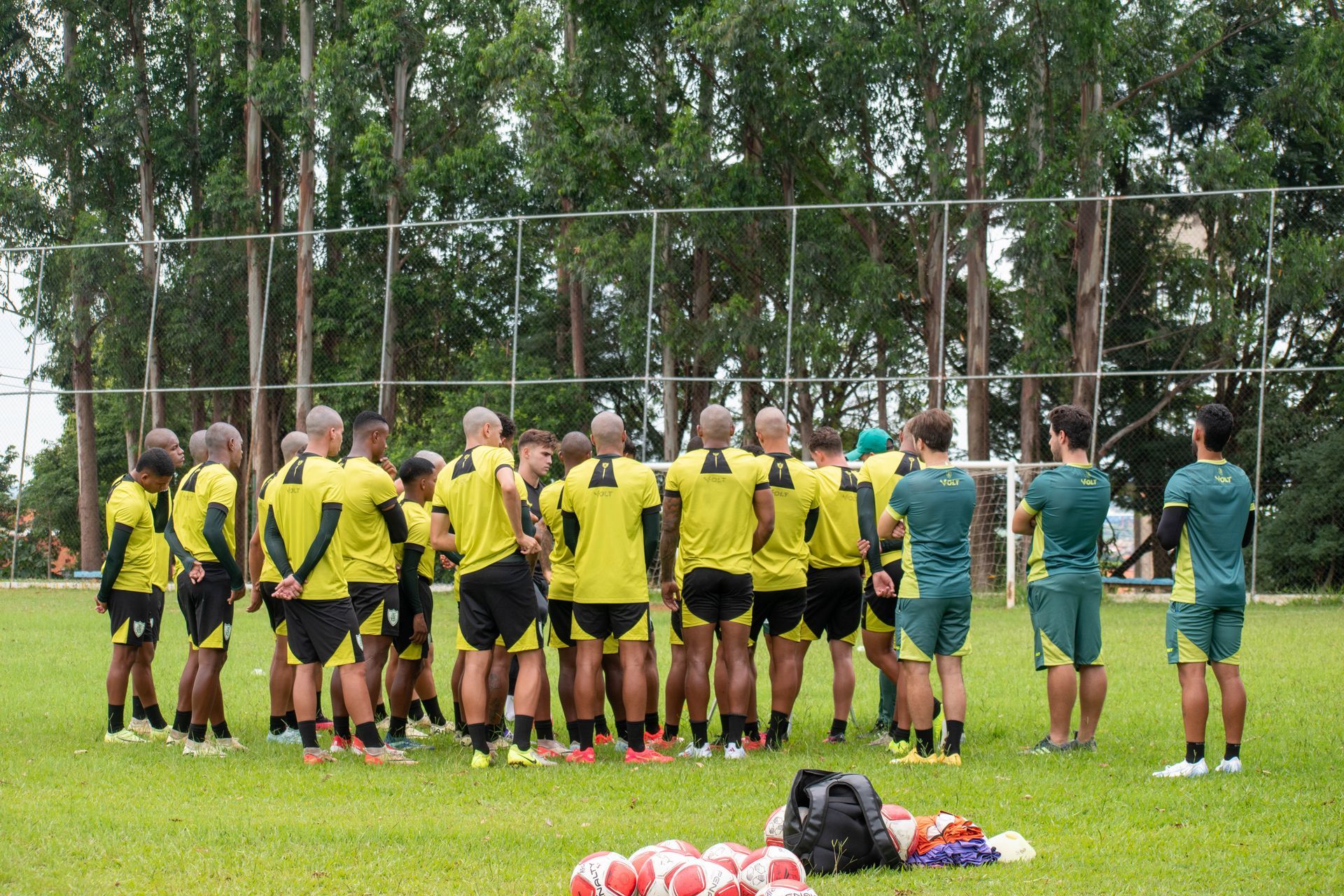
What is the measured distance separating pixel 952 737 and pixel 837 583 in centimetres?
139

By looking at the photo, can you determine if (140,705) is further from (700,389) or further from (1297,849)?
(700,389)

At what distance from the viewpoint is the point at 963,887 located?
16.4 ft

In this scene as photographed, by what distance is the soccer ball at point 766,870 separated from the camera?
4.61m

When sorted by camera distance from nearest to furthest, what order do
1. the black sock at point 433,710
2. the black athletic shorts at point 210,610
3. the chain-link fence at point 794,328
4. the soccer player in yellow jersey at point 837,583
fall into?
the black athletic shorts at point 210,610, the soccer player in yellow jersey at point 837,583, the black sock at point 433,710, the chain-link fence at point 794,328

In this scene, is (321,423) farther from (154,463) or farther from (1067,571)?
(1067,571)

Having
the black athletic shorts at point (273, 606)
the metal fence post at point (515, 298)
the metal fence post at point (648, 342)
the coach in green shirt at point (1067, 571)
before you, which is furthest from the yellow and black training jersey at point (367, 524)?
the metal fence post at point (515, 298)

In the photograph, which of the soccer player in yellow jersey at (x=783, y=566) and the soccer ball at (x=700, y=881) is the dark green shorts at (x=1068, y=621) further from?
the soccer ball at (x=700, y=881)

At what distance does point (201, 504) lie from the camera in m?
8.55

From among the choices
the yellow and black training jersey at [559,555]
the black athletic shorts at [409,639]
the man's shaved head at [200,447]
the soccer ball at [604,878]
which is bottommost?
the soccer ball at [604,878]

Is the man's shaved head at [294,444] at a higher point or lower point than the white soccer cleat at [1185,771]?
higher

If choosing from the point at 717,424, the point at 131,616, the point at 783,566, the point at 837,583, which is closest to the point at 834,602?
the point at 837,583

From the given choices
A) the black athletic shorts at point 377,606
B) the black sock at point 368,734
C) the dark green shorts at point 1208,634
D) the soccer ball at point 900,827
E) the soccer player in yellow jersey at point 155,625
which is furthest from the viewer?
the soccer player in yellow jersey at point 155,625

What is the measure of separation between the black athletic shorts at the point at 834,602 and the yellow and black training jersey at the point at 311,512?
9.87 ft

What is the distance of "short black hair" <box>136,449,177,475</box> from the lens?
871cm
